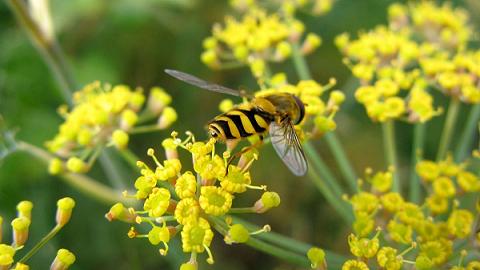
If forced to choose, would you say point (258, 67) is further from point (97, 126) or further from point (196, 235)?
point (196, 235)

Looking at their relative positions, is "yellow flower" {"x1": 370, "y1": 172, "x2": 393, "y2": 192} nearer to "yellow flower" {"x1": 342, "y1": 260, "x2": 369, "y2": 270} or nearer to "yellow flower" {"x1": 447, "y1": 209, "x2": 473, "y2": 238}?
"yellow flower" {"x1": 447, "y1": 209, "x2": 473, "y2": 238}

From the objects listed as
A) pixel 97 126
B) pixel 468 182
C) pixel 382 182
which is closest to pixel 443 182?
pixel 468 182

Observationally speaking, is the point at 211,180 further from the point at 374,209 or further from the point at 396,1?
the point at 396,1

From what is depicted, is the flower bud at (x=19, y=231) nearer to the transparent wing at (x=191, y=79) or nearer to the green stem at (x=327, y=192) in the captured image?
the transparent wing at (x=191, y=79)

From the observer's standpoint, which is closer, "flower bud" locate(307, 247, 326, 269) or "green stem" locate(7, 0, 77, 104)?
"flower bud" locate(307, 247, 326, 269)

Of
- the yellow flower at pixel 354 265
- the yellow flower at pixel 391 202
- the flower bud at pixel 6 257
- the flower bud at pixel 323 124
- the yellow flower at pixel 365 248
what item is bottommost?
the flower bud at pixel 6 257

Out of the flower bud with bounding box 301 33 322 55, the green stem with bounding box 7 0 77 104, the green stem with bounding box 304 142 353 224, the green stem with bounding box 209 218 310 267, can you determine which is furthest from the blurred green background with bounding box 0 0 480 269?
the green stem with bounding box 209 218 310 267

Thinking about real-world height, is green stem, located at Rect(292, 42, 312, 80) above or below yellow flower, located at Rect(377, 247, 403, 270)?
above

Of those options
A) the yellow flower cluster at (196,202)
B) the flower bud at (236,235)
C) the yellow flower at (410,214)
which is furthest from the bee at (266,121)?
the yellow flower at (410,214)
